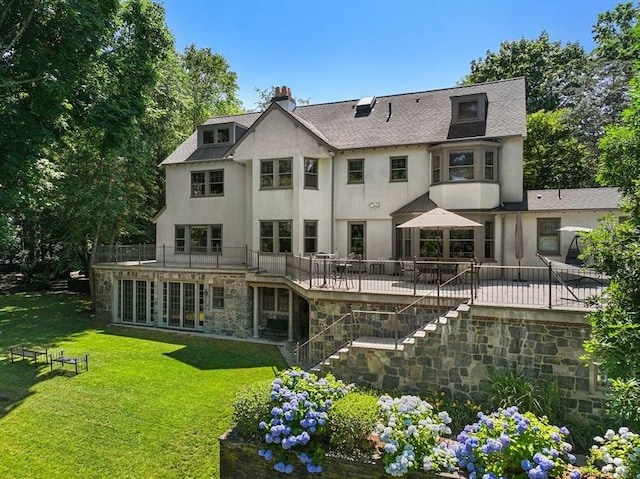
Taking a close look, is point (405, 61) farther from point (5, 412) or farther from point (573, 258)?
point (5, 412)

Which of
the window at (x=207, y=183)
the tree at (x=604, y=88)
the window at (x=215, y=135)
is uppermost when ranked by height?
the tree at (x=604, y=88)

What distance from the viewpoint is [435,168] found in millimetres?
17406

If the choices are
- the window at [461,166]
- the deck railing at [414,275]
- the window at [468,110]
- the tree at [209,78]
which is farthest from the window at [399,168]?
the tree at [209,78]

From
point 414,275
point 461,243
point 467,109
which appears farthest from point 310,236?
point 467,109

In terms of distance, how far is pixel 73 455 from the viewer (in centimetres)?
878

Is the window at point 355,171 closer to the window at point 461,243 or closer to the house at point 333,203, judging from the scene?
the house at point 333,203

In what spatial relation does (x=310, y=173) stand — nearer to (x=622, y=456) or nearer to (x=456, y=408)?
(x=456, y=408)

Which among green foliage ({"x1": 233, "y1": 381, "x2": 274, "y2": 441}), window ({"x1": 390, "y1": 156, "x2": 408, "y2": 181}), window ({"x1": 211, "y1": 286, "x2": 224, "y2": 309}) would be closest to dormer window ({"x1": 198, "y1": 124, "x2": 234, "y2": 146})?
window ({"x1": 211, "y1": 286, "x2": 224, "y2": 309})

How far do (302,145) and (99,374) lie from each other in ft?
39.4

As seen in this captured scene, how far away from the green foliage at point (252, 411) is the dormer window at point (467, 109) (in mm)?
15177

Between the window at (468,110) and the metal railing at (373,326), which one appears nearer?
the metal railing at (373,326)

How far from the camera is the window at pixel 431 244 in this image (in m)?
16.7

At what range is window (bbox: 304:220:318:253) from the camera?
18281 mm

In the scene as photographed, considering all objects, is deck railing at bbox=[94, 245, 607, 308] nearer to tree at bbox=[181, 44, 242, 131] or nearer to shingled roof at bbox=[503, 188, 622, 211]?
shingled roof at bbox=[503, 188, 622, 211]
